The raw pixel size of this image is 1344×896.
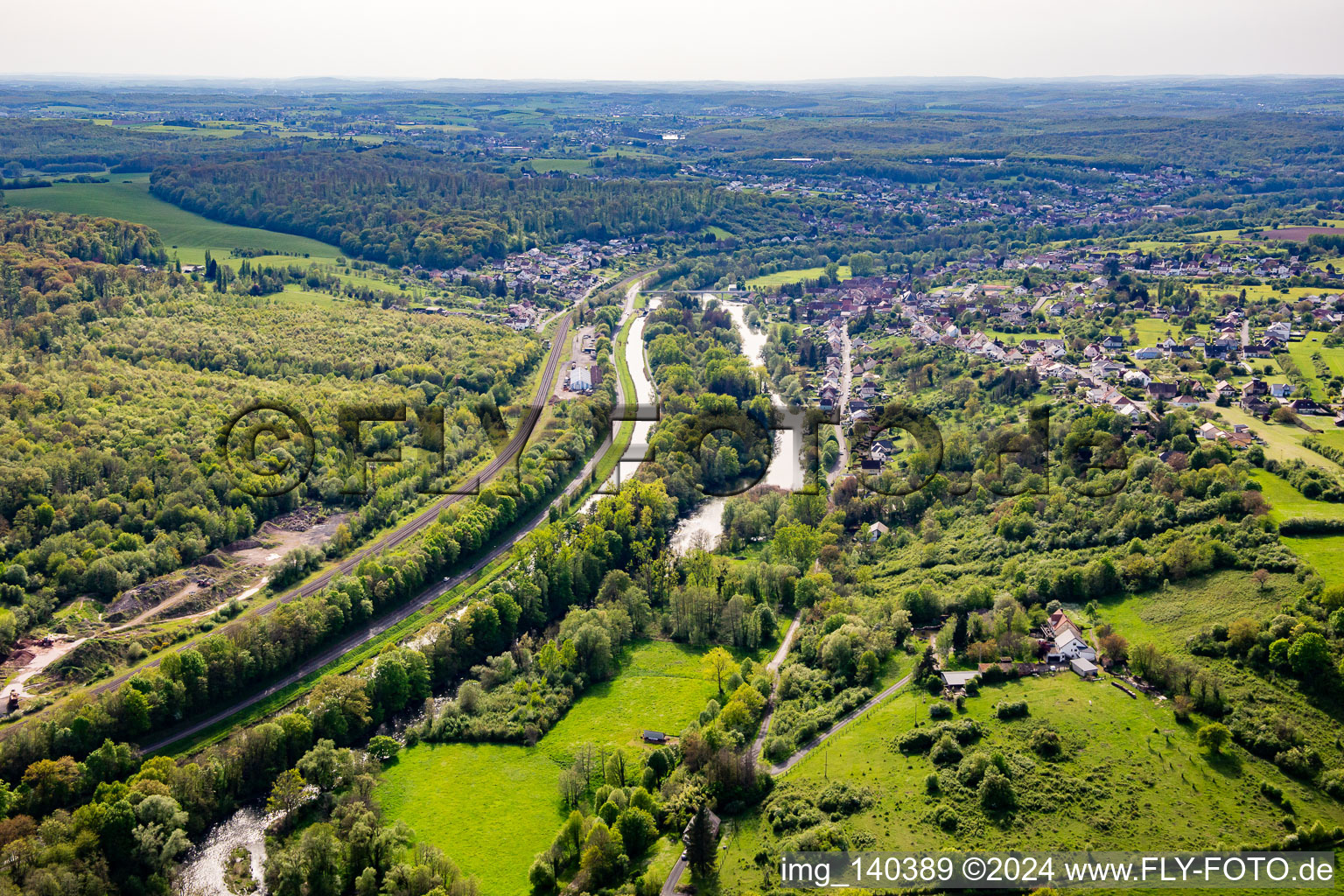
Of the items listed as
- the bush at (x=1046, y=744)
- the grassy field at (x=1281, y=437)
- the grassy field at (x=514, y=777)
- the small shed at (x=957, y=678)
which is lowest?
the grassy field at (x=514, y=777)

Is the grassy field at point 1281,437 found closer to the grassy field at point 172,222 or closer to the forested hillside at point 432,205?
the forested hillside at point 432,205

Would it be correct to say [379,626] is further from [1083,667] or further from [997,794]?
[1083,667]

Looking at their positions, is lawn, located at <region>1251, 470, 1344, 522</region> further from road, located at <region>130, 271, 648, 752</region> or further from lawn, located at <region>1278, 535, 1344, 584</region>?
road, located at <region>130, 271, 648, 752</region>

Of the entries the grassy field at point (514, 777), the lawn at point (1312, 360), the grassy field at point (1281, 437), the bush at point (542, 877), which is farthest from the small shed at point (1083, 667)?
the lawn at point (1312, 360)

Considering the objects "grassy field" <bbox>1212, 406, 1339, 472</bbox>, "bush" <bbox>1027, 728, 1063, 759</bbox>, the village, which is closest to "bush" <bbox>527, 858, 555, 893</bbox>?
"bush" <bbox>1027, 728, 1063, 759</bbox>

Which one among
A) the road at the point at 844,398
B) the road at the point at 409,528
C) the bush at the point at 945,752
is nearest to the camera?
the bush at the point at 945,752

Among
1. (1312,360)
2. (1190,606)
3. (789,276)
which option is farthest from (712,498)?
(789,276)
